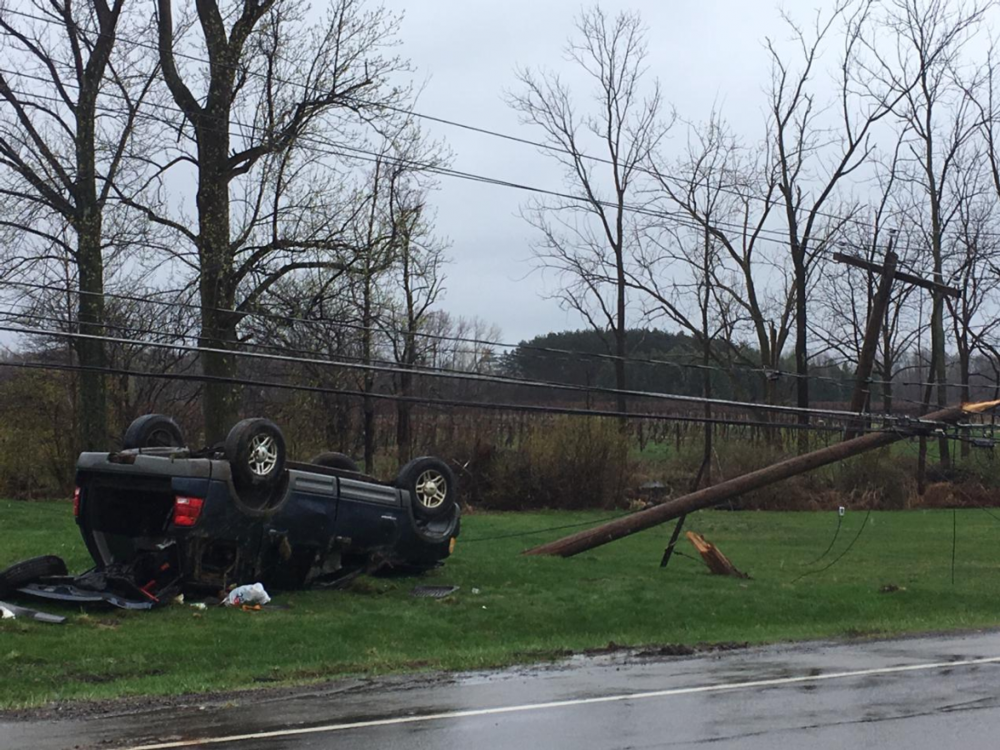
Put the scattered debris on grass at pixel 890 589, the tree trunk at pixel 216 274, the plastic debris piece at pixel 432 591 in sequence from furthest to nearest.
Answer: the tree trunk at pixel 216 274, the scattered debris on grass at pixel 890 589, the plastic debris piece at pixel 432 591

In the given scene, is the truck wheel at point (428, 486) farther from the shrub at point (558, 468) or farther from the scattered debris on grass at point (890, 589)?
the shrub at point (558, 468)

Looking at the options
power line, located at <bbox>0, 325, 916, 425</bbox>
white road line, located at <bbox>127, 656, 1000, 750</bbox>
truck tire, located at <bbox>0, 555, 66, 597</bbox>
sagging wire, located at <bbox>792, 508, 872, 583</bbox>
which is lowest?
sagging wire, located at <bbox>792, 508, 872, 583</bbox>

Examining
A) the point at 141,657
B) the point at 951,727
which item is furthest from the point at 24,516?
the point at 951,727

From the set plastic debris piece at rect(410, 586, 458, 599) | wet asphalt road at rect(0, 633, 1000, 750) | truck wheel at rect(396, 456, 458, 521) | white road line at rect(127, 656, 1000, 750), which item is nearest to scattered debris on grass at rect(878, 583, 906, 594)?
white road line at rect(127, 656, 1000, 750)

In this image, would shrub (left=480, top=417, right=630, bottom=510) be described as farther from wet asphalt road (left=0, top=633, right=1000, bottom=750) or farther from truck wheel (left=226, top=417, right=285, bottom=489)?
wet asphalt road (left=0, top=633, right=1000, bottom=750)

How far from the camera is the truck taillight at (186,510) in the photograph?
1409 cm

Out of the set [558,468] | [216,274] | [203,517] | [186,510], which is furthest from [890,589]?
[558,468]

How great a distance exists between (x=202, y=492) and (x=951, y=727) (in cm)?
923

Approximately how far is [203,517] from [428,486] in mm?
4415

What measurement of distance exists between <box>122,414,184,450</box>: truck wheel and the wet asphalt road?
20.7 feet

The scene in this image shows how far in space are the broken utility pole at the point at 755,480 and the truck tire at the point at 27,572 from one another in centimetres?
1057

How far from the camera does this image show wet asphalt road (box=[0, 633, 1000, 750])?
26.8 feet

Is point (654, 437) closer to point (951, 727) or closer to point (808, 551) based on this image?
point (808, 551)

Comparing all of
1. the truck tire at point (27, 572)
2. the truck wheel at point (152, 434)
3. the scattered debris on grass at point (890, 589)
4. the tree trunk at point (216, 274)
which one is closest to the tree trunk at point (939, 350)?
the scattered debris on grass at point (890, 589)
